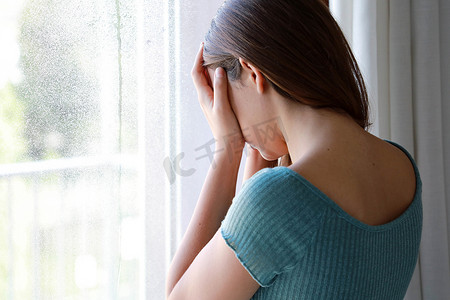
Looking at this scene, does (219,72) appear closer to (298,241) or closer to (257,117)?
(257,117)

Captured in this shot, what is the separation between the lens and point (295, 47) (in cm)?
96

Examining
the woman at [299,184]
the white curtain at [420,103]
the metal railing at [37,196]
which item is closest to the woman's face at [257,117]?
the woman at [299,184]

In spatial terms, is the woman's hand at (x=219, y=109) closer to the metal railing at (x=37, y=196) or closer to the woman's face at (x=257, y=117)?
the woman's face at (x=257, y=117)

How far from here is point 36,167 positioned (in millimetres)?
1052

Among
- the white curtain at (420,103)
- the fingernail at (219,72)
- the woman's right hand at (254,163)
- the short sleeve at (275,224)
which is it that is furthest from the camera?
the white curtain at (420,103)

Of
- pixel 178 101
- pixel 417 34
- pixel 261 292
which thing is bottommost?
pixel 261 292

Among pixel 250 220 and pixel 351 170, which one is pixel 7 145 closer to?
pixel 250 220

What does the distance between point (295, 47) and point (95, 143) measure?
1.59ft

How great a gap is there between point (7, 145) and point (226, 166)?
0.46 m

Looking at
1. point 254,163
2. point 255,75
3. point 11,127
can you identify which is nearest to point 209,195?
point 254,163

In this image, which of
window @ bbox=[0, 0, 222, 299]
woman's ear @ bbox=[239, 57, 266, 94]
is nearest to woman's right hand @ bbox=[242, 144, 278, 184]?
window @ bbox=[0, 0, 222, 299]

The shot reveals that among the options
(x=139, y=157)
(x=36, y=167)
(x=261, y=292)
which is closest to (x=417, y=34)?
(x=139, y=157)

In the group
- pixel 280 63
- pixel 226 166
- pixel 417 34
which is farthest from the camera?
pixel 417 34

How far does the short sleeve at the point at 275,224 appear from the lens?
2.78ft
